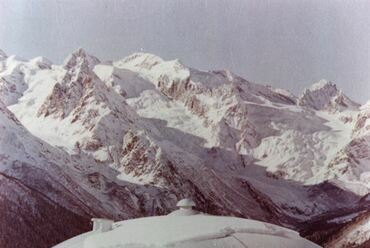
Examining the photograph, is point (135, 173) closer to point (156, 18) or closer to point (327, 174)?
point (327, 174)

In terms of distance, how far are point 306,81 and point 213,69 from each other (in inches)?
96.6

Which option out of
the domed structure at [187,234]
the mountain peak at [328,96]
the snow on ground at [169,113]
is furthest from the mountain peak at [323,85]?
the domed structure at [187,234]

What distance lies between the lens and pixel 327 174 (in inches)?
790

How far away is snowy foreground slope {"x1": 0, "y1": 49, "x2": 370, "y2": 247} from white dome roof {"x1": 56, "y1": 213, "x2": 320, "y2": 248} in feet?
25.9

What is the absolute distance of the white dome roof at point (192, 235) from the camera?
364 inches

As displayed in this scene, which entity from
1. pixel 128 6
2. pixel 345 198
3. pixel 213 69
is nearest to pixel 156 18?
pixel 128 6

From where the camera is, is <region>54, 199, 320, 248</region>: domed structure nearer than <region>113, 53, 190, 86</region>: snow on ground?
Yes

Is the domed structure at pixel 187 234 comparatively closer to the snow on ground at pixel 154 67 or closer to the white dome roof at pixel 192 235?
the white dome roof at pixel 192 235

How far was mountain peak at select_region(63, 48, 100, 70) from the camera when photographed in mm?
16587

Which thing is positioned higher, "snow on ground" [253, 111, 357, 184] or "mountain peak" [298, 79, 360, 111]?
"mountain peak" [298, 79, 360, 111]

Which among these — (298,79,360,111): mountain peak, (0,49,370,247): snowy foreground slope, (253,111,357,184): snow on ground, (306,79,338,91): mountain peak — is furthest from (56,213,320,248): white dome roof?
(253,111,357,184): snow on ground

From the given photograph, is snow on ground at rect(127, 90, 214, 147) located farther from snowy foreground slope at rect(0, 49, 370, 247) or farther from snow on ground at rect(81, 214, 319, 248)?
snow on ground at rect(81, 214, 319, 248)

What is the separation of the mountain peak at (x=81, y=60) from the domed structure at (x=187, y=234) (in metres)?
7.21

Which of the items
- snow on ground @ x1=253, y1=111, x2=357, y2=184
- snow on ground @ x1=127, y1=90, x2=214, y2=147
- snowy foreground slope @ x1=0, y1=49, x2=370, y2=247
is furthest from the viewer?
snow on ground @ x1=127, y1=90, x2=214, y2=147
